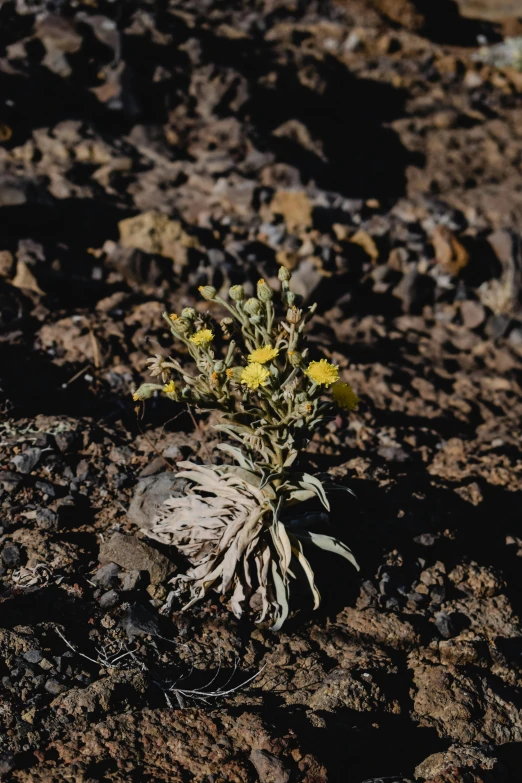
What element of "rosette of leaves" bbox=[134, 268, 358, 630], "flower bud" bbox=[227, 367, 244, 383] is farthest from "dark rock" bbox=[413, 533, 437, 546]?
"flower bud" bbox=[227, 367, 244, 383]

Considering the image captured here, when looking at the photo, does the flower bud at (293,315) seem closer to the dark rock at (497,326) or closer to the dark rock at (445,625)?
the dark rock at (445,625)

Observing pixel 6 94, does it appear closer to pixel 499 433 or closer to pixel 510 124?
pixel 499 433

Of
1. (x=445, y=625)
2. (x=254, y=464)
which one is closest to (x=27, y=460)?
(x=254, y=464)

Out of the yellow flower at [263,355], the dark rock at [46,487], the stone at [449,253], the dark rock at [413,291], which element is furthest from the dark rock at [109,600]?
the stone at [449,253]

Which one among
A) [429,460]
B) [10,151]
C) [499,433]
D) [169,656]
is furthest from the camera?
[10,151]

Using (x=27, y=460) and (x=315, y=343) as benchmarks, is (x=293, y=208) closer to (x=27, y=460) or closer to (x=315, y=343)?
(x=315, y=343)

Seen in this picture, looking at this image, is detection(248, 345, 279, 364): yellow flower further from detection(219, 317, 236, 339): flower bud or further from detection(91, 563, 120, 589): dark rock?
detection(91, 563, 120, 589): dark rock

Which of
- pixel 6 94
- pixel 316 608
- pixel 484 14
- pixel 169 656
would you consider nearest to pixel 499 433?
pixel 316 608
